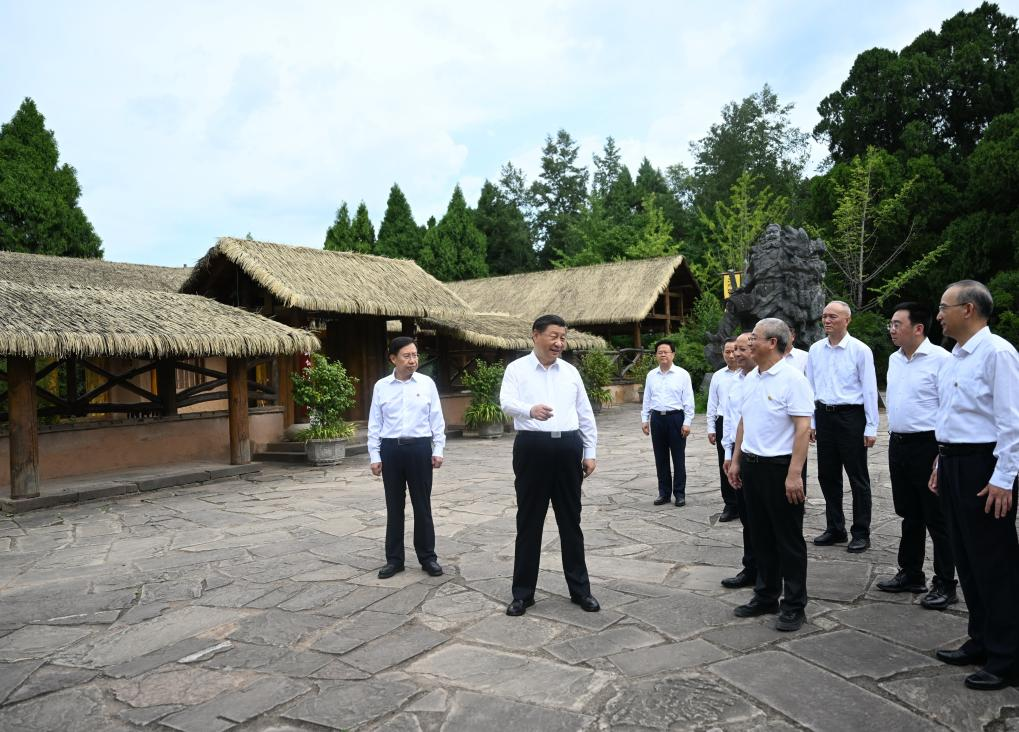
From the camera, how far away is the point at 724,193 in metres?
37.1

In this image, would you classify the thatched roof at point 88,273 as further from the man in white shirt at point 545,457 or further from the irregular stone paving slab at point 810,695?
the irregular stone paving slab at point 810,695

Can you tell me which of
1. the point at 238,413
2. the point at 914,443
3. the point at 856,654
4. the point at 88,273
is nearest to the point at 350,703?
the point at 856,654

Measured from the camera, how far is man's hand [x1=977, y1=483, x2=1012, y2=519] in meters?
3.08

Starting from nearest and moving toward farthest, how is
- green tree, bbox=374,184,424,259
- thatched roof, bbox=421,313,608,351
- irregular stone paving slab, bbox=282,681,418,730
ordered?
irregular stone paving slab, bbox=282,681,418,730, thatched roof, bbox=421,313,608,351, green tree, bbox=374,184,424,259

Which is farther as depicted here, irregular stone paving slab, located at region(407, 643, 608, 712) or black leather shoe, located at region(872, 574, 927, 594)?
black leather shoe, located at region(872, 574, 927, 594)

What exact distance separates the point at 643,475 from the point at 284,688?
661 cm

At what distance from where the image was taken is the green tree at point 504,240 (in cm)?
4009

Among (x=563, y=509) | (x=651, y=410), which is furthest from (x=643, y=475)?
(x=563, y=509)

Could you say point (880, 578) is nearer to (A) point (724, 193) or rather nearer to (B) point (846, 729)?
(B) point (846, 729)

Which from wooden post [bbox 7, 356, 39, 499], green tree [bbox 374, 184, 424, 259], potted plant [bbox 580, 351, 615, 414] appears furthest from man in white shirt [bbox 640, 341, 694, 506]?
green tree [bbox 374, 184, 424, 259]

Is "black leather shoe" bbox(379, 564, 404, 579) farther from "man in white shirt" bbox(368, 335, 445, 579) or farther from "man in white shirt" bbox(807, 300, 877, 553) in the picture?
"man in white shirt" bbox(807, 300, 877, 553)

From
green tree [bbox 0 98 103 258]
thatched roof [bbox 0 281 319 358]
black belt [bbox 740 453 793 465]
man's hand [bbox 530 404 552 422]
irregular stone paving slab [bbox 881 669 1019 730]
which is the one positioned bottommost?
irregular stone paving slab [bbox 881 669 1019 730]

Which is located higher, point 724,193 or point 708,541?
point 724,193

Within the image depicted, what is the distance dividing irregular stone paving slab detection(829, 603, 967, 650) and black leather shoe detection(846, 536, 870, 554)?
1.26 metres
